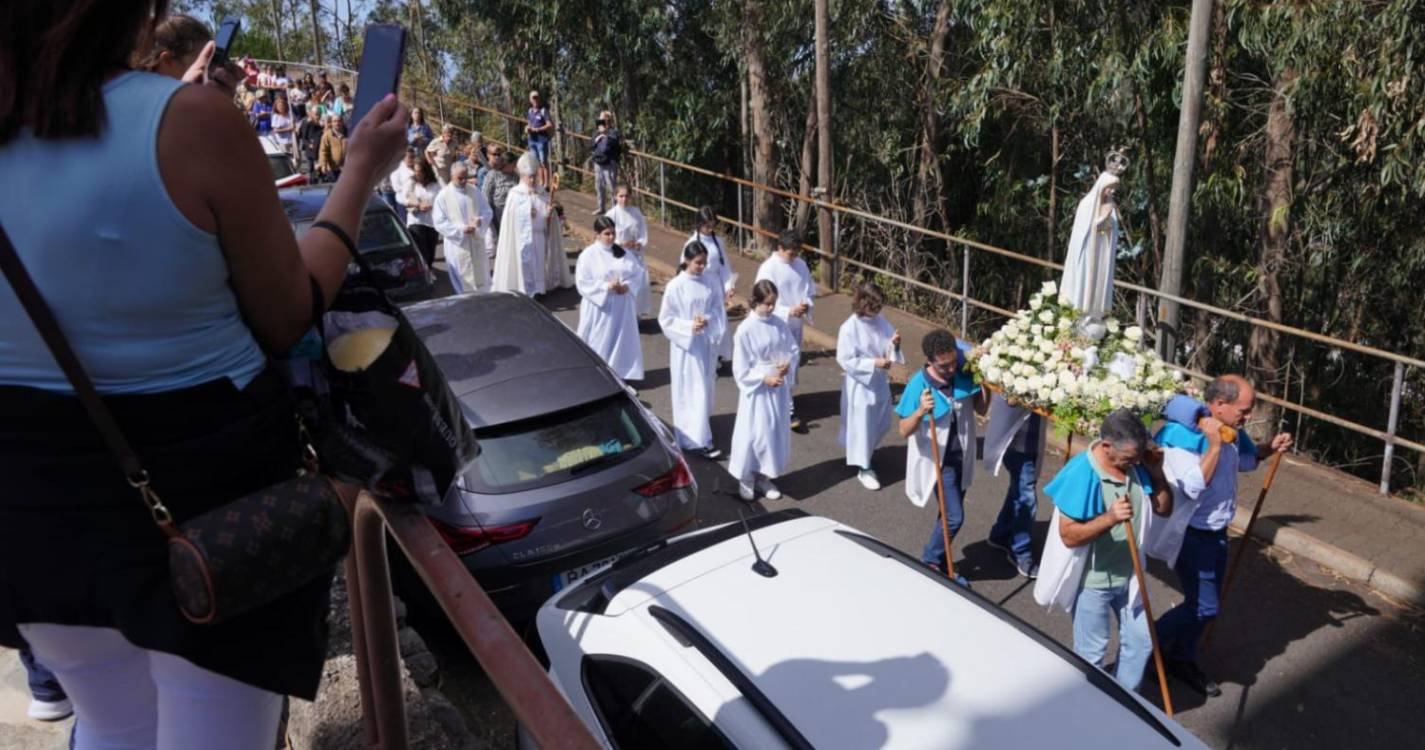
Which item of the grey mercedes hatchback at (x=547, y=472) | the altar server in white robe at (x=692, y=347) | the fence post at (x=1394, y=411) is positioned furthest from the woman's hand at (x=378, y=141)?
the fence post at (x=1394, y=411)

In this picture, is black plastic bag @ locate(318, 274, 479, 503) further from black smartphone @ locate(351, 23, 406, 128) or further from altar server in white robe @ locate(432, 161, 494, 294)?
altar server in white robe @ locate(432, 161, 494, 294)

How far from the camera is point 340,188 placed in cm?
178

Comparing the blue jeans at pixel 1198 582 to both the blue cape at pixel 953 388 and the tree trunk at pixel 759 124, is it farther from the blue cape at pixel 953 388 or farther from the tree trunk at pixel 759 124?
the tree trunk at pixel 759 124

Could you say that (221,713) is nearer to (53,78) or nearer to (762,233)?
(53,78)

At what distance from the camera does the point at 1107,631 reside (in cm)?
623

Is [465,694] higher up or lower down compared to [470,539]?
lower down

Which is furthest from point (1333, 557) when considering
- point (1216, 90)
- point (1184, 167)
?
point (1216, 90)

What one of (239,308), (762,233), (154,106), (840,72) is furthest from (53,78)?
(840,72)

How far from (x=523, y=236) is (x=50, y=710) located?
10.9m

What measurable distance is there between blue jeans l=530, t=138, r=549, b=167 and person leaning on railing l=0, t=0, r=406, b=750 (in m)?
18.7

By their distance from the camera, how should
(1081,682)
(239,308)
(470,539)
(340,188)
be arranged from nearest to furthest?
(239,308) < (340,188) < (1081,682) < (470,539)

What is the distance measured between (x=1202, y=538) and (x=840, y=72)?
1463 cm

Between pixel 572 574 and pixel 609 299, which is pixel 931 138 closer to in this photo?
pixel 609 299

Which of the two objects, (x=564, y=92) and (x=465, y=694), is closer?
(x=465, y=694)
